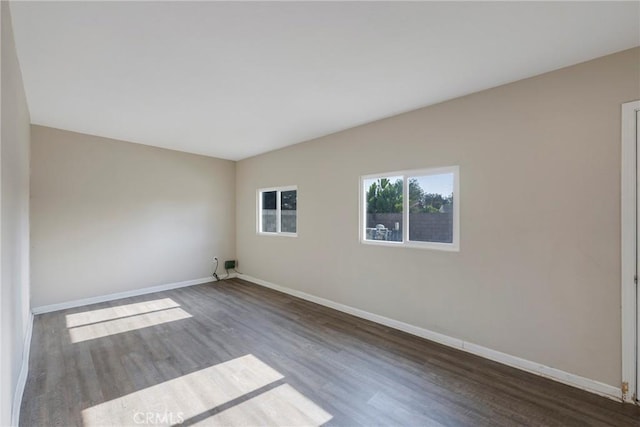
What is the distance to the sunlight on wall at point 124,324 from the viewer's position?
3227mm

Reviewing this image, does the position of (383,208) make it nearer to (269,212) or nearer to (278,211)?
(278,211)

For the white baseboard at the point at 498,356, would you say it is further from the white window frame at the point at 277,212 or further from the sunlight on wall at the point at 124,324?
the sunlight on wall at the point at 124,324

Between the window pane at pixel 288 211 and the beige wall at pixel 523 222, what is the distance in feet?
4.63

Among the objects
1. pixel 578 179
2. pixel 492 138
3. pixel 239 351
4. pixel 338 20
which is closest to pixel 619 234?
pixel 578 179

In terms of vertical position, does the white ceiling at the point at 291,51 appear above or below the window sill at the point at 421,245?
above

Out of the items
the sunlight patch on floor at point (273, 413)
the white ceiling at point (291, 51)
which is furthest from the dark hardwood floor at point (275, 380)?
the white ceiling at point (291, 51)

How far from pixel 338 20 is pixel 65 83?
2745 millimetres

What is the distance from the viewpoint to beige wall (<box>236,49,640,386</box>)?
214 centimetres

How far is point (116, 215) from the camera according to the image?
4602mm

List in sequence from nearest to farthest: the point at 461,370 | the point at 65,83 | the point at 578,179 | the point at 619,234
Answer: the point at 619,234
the point at 578,179
the point at 461,370
the point at 65,83

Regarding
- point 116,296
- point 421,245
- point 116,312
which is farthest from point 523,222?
point 116,296

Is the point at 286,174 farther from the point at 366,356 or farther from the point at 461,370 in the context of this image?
the point at 461,370

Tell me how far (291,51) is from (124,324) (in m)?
3.85

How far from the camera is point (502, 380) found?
232 cm
